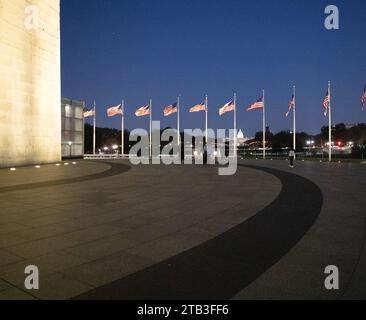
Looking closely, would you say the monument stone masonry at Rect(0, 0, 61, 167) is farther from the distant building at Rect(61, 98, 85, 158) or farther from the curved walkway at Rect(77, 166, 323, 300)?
the curved walkway at Rect(77, 166, 323, 300)

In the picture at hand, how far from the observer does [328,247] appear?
659 centimetres

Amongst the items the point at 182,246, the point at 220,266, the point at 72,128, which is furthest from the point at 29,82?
the point at 220,266

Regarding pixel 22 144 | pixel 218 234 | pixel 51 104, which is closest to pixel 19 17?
pixel 51 104

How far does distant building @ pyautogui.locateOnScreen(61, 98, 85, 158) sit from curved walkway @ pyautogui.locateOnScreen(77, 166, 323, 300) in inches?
1498

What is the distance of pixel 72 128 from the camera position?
4441 centimetres

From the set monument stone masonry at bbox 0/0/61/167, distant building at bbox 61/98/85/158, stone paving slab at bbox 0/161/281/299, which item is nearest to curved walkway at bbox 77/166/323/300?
stone paving slab at bbox 0/161/281/299

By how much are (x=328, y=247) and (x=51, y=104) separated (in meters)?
31.0

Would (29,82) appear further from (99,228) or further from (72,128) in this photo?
(99,228)

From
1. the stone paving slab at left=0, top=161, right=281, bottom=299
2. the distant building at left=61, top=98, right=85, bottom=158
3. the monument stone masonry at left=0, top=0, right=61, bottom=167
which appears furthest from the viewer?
the distant building at left=61, top=98, right=85, bottom=158

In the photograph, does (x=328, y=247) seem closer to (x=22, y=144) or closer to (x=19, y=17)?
(x=22, y=144)

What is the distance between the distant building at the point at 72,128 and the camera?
42.6m

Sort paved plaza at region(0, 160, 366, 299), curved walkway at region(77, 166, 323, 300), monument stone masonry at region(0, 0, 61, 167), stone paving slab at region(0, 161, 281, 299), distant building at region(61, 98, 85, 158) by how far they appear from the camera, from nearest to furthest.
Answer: curved walkway at region(77, 166, 323, 300)
paved plaza at region(0, 160, 366, 299)
stone paving slab at region(0, 161, 281, 299)
monument stone masonry at region(0, 0, 61, 167)
distant building at region(61, 98, 85, 158)

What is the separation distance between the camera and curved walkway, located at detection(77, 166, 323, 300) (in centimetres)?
466

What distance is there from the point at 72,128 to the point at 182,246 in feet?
134
